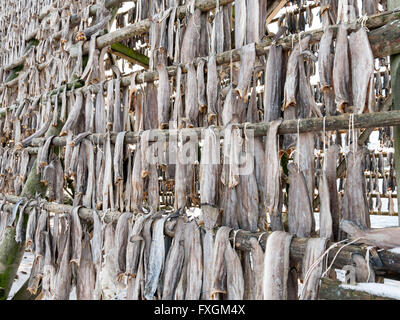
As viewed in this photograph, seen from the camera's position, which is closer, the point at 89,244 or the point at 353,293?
the point at 353,293

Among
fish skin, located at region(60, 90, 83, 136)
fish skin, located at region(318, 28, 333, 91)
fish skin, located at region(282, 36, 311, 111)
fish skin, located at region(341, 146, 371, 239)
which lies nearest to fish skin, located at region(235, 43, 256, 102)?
fish skin, located at region(282, 36, 311, 111)

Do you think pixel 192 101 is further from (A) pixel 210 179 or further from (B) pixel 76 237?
(B) pixel 76 237

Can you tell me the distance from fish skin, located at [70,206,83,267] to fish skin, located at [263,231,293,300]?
→ 3.62 feet

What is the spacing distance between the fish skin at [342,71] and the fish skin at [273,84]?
0.23m

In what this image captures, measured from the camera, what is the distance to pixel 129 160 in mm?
1732

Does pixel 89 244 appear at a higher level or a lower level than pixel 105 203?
lower

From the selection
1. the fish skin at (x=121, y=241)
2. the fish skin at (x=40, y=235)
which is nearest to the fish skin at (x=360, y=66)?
the fish skin at (x=121, y=241)

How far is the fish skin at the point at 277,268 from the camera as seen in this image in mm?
1095

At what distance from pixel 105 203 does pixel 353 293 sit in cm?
129

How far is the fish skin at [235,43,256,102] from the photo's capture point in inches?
52.1

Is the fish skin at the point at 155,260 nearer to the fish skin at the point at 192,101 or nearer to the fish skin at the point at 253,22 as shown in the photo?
the fish skin at the point at 192,101

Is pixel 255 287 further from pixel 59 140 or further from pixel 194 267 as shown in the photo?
pixel 59 140
